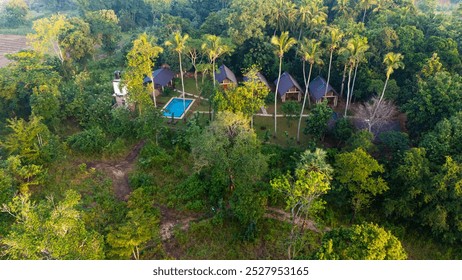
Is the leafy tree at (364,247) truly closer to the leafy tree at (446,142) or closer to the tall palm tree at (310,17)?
the leafy tree at (446,142)

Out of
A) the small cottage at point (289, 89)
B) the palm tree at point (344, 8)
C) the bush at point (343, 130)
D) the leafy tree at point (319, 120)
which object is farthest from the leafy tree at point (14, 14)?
the bush at point (343, 130)

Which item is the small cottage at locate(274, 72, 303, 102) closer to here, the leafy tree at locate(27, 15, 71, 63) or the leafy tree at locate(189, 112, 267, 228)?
the leafy tree at locate(189, 112, 267, 228)

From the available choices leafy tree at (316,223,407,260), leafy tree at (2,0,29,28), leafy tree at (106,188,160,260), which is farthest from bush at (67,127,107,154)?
leafy tree at (2,0,29,28)

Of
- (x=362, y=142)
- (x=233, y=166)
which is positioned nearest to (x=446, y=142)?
(x=362, y=142)

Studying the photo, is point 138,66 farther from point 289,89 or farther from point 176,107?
point 289,89

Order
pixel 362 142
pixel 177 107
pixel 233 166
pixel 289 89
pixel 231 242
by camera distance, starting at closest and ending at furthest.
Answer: pixel 231 242, pixel 233 166, pixel 362 142, pixel 289 89, pixel 177 107

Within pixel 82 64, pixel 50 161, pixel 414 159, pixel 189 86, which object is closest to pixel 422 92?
pixel 414 159
